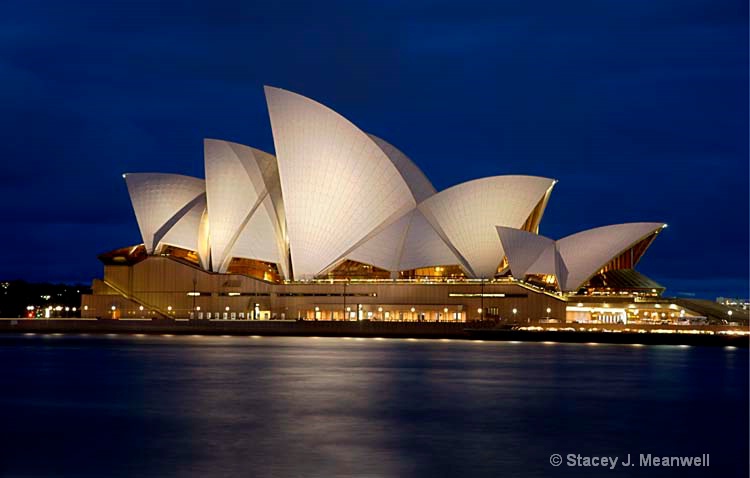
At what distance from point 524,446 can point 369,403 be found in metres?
8.45

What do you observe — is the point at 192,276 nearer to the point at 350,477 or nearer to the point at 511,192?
the point at 511,192

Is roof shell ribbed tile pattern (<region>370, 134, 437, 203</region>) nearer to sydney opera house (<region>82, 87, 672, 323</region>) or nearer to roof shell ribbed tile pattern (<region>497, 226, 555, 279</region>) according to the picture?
sydney opera house (<region>82, 87, 672, 323</region>)

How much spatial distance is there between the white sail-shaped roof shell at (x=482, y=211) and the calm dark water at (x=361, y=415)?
89.1 ft

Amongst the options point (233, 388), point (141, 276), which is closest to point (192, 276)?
point (141, 276)

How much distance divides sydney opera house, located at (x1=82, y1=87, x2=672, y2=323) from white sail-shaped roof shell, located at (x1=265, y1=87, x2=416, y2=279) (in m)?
0.10

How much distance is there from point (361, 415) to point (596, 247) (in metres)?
49.8

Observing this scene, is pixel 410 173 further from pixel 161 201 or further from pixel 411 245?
pixel 161 201

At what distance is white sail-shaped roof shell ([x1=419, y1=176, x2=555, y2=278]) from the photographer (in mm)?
72250

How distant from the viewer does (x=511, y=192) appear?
72750 mm

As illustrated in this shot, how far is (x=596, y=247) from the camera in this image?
73375mm

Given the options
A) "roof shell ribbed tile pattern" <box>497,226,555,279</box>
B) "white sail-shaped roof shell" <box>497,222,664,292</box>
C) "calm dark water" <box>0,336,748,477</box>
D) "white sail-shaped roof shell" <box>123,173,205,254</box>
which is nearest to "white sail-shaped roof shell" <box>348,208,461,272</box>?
"roof shell ribbed tile pattern" <box>497,226,555,279</box>

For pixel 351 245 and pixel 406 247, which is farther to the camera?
pixel 406 247

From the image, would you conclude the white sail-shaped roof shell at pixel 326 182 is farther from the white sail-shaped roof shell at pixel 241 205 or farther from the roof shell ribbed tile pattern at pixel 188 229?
the roof shell ribbed tile pattern at pixel 188 229

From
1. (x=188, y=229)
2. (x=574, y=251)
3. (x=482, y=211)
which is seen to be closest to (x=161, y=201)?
(x=188, y=229)
